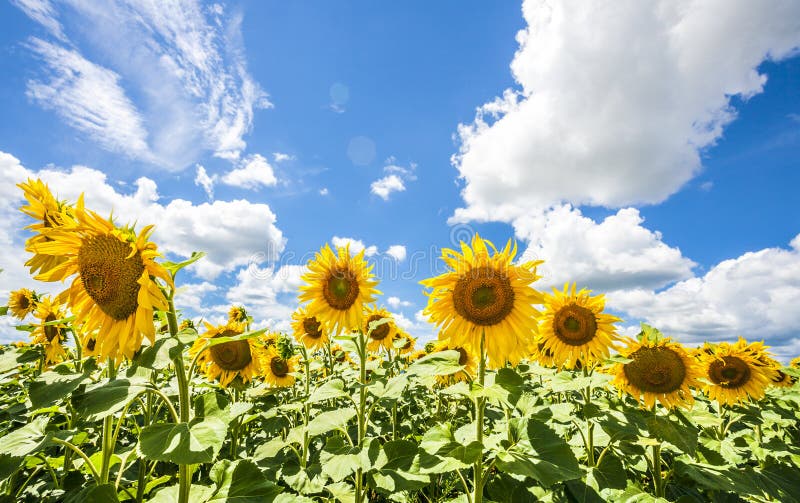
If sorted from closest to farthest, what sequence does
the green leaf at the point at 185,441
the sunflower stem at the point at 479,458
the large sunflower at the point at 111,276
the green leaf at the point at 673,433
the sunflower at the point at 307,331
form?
the green leaf at the point at 185,441 < the large sunflower at the point at 111,276 < the sunflower stem at the point at 479,458 < the green leaf at the point at 673,433 < the sunflower at the point at 307,331

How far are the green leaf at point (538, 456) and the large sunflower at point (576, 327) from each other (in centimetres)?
164

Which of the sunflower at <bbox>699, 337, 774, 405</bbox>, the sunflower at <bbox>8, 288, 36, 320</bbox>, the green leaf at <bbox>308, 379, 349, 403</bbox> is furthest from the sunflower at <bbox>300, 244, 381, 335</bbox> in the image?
the sunflower at <bbox>8, 288, 36, 320</bbox>

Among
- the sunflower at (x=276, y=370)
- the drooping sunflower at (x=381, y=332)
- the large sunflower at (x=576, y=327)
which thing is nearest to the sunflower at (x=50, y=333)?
the sunflower at (x=276, y=370)

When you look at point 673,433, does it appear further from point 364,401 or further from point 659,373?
point 364,401

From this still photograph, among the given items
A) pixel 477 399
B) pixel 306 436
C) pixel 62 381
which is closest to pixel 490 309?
pixel 477 399

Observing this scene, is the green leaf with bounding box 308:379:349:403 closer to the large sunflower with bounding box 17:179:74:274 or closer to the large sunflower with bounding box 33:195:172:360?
the large sunflower with bounding box 33:195:172:360

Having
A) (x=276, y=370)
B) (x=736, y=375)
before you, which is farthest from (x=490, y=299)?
(x=276, y=370)

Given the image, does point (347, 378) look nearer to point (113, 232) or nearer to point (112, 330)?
point (112, 330)

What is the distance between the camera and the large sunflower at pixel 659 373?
4047mm

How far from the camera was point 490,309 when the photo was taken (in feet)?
11.9

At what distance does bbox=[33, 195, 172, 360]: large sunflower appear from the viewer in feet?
7.47

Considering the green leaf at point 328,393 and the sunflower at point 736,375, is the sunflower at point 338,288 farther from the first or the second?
the sunflower at point 736,375

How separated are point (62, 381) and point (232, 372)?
3.16 meters

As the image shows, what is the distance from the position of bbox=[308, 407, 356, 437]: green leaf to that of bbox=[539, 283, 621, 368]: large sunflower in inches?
97.1
